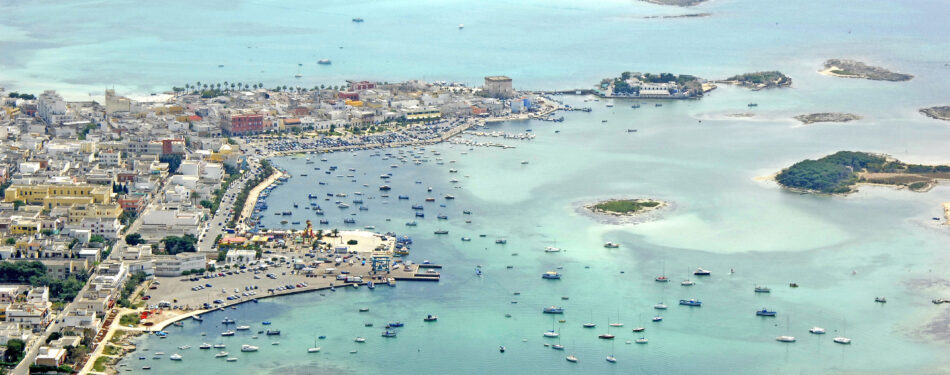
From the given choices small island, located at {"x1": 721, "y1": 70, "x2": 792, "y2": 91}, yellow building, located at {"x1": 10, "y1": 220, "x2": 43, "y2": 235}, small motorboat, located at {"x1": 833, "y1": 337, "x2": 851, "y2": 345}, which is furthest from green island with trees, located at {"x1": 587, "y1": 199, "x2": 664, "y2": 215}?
small island, located at {"x1": 721, "y1": 70, "x2": 792, "y2": 91}

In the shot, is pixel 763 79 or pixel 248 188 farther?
pixel 763 79

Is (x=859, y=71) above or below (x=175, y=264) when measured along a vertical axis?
above

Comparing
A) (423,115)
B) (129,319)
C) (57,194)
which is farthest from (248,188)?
(423,115)

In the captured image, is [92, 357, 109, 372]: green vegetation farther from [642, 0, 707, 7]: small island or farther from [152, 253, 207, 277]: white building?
[642, 0, 707, 7]: small island

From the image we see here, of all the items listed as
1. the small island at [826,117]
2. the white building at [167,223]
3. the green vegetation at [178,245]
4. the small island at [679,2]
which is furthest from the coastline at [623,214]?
the small island at [679,2]

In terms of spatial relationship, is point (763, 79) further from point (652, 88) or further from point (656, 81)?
point (652, 88)

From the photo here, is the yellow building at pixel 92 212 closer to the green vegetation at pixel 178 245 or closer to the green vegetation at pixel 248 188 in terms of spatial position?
the green vegetation at pixel 178 245
